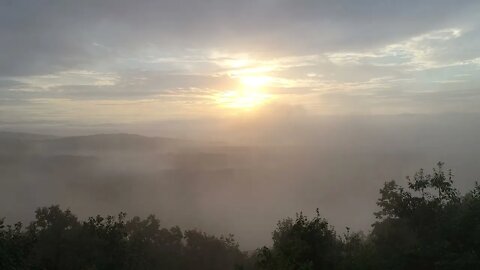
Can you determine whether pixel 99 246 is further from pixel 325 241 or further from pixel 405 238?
pixel 405 238

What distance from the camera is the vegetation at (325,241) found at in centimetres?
2730

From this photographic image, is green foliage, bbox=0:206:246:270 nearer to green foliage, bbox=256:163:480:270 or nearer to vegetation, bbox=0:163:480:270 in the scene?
vegetation, bbox=0:163:480:270

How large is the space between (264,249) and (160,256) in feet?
106

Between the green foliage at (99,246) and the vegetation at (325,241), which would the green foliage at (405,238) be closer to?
the vegetation at (325,241)

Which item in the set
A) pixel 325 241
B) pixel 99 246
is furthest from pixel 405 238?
pixel 99 246

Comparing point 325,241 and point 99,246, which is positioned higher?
point 325,241

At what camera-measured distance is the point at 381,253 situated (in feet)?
108

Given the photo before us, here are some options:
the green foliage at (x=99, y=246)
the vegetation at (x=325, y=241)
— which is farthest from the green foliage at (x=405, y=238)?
the green foliage at (x=99, y=246)

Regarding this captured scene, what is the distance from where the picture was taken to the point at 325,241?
2798 cm

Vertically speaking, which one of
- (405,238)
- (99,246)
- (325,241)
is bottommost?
(99,246)

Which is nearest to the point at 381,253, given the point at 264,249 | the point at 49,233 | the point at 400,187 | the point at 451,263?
the point at 451,263

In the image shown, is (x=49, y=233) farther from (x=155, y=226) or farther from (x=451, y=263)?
(x=451, y=263)

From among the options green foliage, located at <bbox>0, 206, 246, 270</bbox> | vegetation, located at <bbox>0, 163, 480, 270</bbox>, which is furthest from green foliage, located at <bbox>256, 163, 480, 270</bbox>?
green foliage, located at <bbox>0, 206, 246, 270</bbox>

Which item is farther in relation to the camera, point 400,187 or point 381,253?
point 400,187
